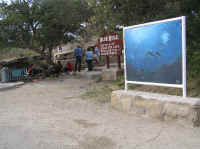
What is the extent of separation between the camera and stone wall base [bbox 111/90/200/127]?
3945 millimetres

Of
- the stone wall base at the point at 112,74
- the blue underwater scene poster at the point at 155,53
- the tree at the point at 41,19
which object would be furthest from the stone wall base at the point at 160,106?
the tree at the point at 41,19

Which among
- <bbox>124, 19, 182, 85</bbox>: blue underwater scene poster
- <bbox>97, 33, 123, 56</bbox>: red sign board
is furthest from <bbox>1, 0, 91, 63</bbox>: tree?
<bbox>124, 19, 182, 85</bbox>: blue underwater scene poster

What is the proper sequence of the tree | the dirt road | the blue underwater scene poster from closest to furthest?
the dirt road < the blue underwater scene poster < the tree

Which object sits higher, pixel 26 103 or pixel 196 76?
pixel 196 76

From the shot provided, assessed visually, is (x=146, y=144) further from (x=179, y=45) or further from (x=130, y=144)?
(x=179, y=45)

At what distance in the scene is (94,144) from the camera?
11.5 ft

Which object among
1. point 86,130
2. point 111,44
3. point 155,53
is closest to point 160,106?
point 155,53

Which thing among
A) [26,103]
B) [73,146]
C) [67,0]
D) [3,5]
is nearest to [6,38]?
[3,5]

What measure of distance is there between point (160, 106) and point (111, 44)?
5932 millimetres

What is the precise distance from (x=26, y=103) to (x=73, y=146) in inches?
151

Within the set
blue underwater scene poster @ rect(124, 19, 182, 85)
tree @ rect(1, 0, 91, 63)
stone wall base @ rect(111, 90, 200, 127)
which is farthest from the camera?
tree @ rect(1, 0, 91, 63)

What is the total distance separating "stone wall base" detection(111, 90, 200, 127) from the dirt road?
153 millimetres

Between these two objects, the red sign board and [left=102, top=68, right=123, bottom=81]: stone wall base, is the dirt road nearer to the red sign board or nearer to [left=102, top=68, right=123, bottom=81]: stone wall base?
[left=102, top=68, right=123, bottom=81]: stone wall base

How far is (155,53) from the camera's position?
4758 millimetres
